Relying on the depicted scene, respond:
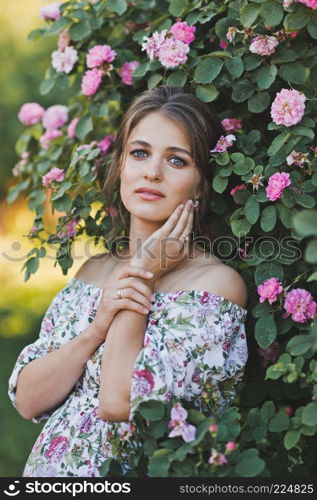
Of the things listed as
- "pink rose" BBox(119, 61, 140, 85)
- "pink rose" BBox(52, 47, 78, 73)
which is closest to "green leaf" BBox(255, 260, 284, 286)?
"pink rose" BBox(119, 61, 140, 85)

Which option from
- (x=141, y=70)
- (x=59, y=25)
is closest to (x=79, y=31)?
(x=59, y=25)

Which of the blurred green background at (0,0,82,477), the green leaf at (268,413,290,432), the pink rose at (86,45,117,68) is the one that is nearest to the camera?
the green leaf at (268,413,290,432)

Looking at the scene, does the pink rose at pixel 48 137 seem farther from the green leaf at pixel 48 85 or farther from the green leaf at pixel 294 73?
the green leaf at pixel 294 73

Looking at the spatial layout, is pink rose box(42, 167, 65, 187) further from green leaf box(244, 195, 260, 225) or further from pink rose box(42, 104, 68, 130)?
green leaf box(244, 195, 260, 225)

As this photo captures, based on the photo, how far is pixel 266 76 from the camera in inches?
99.3

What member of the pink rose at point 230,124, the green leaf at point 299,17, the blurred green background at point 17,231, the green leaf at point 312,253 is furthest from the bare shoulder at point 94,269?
the blurred green background at point 17,231

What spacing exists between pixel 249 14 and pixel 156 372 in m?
1.23

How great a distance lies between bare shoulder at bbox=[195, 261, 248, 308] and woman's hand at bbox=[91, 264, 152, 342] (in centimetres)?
18

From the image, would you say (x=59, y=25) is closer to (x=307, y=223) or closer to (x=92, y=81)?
(x=92, y=81)

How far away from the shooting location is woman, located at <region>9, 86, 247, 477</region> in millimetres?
2271

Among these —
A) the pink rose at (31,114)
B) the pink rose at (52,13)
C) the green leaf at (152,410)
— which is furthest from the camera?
the pink rose at (31,114)

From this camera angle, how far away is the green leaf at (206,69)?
261 cm

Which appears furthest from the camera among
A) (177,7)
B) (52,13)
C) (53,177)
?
(52,13)

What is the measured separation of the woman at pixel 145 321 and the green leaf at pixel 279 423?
190mm
